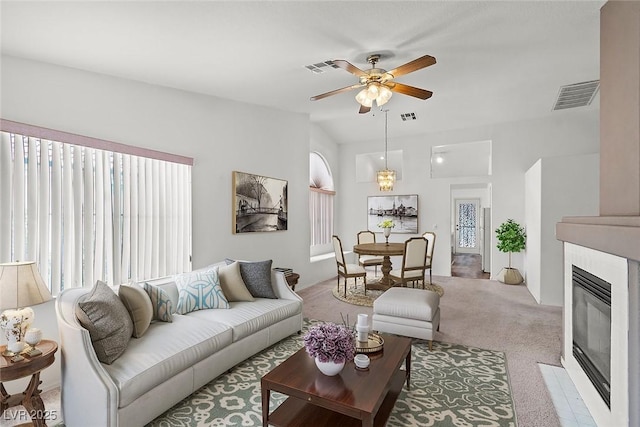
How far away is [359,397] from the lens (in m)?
1.77

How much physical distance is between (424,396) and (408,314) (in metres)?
0.88

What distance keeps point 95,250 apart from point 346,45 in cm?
301

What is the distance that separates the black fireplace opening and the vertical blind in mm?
3888

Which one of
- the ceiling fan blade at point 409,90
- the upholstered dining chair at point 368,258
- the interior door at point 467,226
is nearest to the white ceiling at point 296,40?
the ceiling fan blade at point 409,90

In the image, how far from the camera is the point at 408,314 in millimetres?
3242

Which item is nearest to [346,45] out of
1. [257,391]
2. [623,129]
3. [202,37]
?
[202,37]

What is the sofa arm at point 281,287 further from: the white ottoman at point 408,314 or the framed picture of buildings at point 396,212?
the framed picture of buildings at point 396,212

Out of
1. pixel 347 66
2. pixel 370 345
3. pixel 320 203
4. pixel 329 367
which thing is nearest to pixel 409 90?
pixel 347 66

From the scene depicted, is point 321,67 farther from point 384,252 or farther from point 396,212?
point 396,212

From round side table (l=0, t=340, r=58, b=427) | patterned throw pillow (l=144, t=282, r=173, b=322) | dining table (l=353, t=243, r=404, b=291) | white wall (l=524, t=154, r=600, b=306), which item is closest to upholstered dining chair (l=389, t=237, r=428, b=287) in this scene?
dining table (l=353, t=243, r=404, b=291)

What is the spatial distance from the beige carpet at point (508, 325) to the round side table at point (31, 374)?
2857 mm

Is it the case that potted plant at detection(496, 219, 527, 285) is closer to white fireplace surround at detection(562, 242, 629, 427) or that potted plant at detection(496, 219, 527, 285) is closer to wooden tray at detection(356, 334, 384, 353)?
white fireplace surround at detection(562, 242, 629, 427)

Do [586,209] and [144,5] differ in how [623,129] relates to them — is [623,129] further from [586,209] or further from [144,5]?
[144,5]

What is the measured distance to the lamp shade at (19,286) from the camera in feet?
6.42
